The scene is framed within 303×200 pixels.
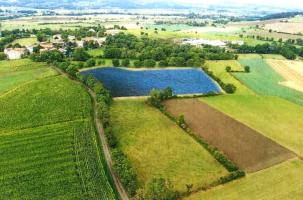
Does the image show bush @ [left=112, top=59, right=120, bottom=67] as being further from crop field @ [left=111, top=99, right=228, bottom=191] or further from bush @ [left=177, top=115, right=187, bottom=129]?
bush @ [left=177, top=115, right=187, bottom=129]

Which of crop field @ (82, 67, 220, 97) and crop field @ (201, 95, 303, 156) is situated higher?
crop field @ (82, 67, 220, 97)

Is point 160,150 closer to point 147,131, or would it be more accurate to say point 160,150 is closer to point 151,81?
point 147,131

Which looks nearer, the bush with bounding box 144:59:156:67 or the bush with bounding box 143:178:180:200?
the bush with bounding box 143:178:180:200

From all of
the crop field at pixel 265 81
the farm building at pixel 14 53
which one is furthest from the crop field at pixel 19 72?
the crop field at pixel 265 81

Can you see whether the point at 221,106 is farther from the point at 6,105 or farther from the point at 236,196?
the point at 6,105

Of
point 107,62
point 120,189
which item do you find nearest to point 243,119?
point 120,189

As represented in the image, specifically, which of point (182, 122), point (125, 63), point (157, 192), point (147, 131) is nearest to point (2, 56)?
point (125, 63)

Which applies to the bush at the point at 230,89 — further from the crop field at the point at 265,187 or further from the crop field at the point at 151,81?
the crop field at the point at 265,187

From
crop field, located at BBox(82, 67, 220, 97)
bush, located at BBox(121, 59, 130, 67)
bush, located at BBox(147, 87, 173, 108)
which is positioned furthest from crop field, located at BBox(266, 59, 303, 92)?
bush, located at BBox(121, 59, 130, 67)
